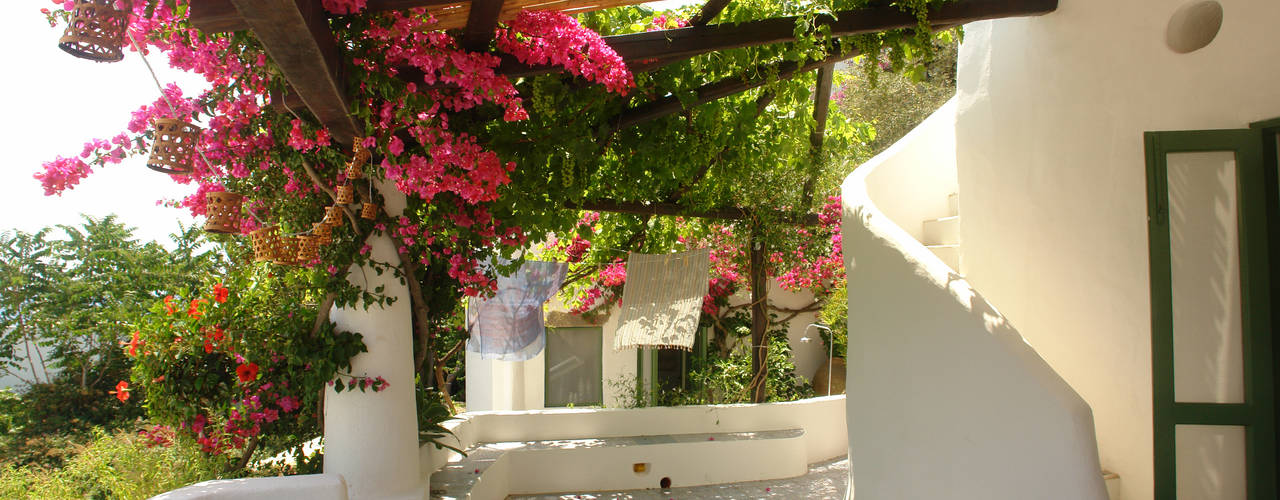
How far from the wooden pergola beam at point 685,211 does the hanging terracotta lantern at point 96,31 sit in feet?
13.0

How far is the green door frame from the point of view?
2766 mm

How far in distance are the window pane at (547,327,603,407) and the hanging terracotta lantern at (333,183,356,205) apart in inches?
263

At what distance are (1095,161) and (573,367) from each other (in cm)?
764

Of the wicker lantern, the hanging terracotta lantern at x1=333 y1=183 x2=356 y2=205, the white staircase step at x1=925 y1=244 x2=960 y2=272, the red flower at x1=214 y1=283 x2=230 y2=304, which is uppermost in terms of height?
the hanging terracotta lantern at x1=333 y1=183 x2=356 y2=205

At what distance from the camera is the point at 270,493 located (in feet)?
10.4

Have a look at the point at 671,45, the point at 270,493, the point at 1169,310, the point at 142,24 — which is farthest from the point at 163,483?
the point at 1169,310

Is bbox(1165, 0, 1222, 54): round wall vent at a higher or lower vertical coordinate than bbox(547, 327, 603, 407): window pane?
higher

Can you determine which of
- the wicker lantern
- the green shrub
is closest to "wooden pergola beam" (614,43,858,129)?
the wicker lantern

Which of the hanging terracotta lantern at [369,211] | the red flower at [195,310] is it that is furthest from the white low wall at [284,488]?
the hanging terracotta lantern at [369,211]

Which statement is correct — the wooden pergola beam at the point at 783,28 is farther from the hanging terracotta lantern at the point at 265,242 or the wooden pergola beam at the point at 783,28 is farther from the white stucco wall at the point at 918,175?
the hanging terracotta lantern at the point at 265,242

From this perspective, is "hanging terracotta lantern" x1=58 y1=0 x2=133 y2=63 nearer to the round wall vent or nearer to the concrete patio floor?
the round wall vent

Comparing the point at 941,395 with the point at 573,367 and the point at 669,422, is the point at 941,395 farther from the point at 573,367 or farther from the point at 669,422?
the point at 573,367

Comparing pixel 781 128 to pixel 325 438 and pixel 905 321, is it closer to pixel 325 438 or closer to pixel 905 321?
pixel 905 321

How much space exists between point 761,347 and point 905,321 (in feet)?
15.1
